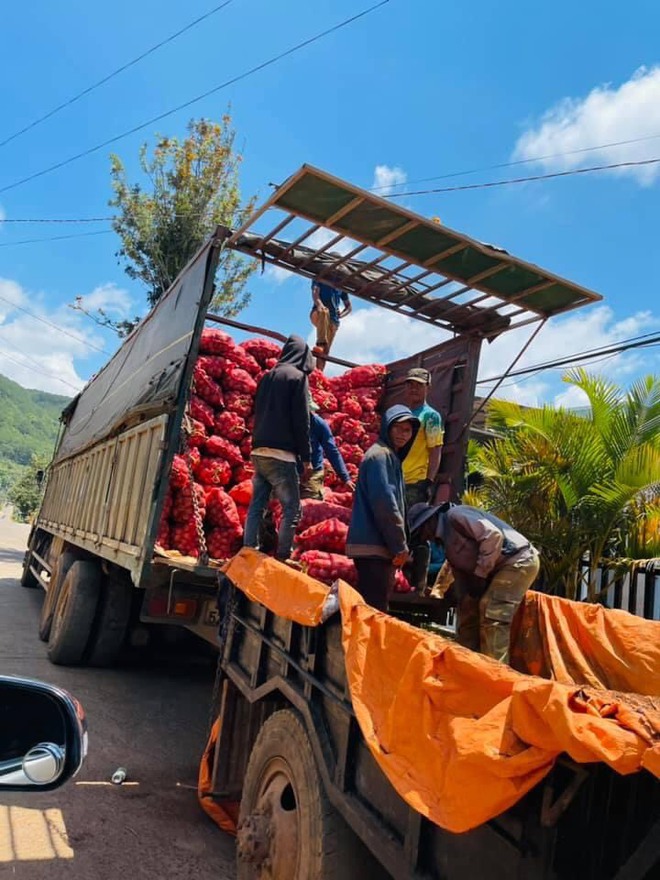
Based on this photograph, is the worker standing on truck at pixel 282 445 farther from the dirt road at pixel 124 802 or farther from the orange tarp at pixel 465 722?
the orange tarp at pixel 465 722

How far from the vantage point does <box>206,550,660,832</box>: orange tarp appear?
1.40 meters

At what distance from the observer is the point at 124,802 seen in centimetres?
410

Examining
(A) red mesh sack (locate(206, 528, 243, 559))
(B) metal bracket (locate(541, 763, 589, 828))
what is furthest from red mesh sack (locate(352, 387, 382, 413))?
(B) metal bracket (locate(541, 763, 589, 828))

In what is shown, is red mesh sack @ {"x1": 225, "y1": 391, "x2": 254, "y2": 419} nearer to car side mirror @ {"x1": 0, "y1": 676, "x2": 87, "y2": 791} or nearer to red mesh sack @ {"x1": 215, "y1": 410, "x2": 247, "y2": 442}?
red mesh sack @ {"x1": 215, "y1": 410, "x2": 247, "y2": 442}

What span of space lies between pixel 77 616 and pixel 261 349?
3071 millimetres

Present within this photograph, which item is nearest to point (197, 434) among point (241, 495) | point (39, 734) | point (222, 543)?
point (241, 495)

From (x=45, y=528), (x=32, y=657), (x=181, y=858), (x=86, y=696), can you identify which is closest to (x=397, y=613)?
(x=181, y=858)

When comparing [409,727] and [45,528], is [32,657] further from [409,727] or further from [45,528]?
[409,727]

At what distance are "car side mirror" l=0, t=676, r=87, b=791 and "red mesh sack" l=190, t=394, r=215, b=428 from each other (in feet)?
14.0

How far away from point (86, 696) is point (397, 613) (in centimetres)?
291

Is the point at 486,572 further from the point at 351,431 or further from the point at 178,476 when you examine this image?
the point at 351,431

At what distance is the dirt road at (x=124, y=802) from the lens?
3.41 meters

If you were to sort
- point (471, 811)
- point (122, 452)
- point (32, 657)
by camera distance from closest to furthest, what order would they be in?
point (471, 811), point (122, 452), point (32, 657)

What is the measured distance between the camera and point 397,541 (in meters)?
3.86
